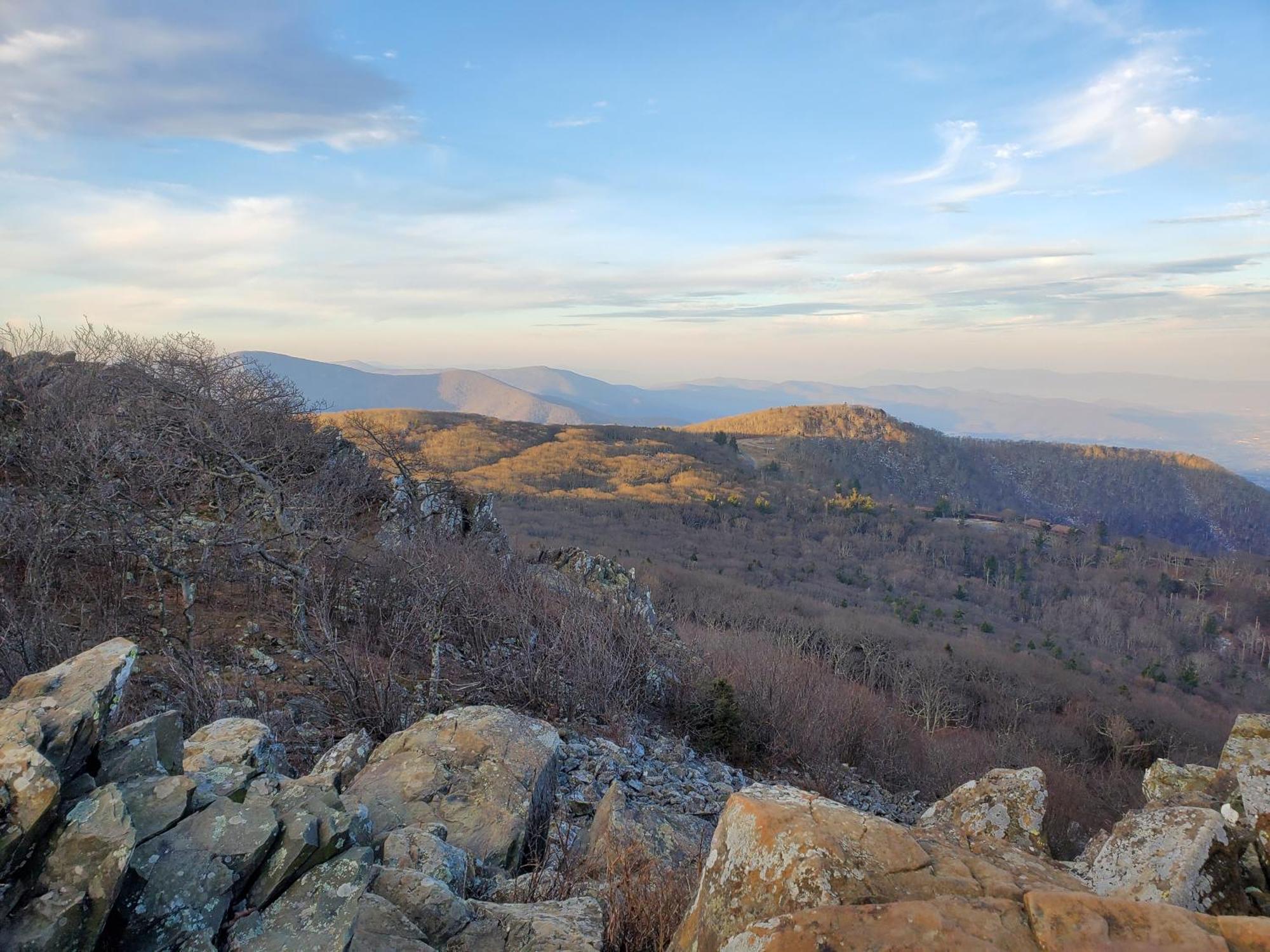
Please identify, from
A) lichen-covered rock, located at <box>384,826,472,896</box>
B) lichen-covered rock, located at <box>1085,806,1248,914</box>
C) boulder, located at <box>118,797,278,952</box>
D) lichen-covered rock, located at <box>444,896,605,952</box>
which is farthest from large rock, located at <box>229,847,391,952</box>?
lichen-covered rock, located at <box>1085,806,1248,914</box>

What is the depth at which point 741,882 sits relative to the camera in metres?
3.02

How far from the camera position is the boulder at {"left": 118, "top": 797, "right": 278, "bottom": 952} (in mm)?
3070

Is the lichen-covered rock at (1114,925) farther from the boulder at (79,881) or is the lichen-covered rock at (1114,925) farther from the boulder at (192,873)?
the boulder at (79,881)

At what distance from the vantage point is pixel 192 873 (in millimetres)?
3254

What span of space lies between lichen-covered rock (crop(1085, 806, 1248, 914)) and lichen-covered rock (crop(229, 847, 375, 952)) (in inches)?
156

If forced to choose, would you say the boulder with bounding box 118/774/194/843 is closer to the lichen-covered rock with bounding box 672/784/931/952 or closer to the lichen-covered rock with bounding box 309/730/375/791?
the lichen-covered rock with bounding box 672/784/931/952

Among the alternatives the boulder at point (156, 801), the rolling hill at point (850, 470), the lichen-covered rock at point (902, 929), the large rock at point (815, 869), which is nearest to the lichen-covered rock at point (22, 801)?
the boulder at point (156, 801)

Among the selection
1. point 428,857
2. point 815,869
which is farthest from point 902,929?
point 428,857

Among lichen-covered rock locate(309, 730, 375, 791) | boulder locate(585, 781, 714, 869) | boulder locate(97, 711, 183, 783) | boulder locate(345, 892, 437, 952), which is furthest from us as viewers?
lichen-covered rock locate(309, 730, 375, 791)

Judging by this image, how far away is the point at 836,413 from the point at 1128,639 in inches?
4399

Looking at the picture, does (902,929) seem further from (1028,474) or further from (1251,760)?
(1028,474)

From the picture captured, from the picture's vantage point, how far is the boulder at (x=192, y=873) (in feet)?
10.1

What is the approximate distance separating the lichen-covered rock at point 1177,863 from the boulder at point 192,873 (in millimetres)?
4487

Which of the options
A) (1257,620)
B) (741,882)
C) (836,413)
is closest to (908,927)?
(741,882)
